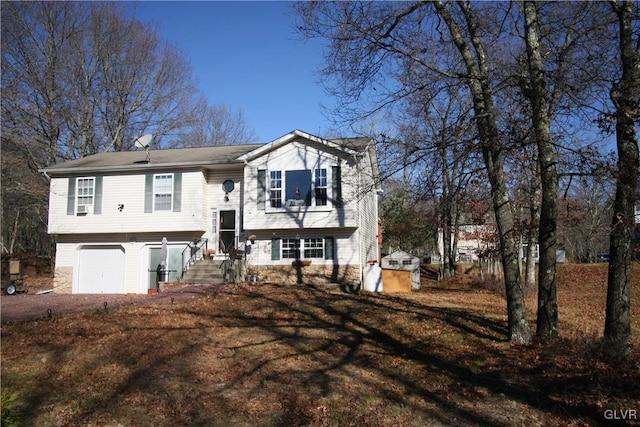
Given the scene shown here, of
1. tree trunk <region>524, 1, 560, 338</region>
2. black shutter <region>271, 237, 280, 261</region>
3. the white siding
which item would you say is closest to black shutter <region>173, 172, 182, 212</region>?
the white siding

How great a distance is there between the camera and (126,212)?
800 inches

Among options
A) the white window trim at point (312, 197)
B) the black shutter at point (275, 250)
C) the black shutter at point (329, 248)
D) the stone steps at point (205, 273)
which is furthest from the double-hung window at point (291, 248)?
the stone steps at point (205, 273)

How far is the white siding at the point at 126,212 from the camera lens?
776 inches

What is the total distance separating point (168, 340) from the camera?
31.5ft

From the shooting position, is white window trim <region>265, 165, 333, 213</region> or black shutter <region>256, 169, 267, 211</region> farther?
black shutter <region>256, 169, 267, 211</region>

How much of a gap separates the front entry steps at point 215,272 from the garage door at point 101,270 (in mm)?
4299

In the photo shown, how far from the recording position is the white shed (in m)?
21.8

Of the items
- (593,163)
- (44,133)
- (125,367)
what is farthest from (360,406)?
(44,133)

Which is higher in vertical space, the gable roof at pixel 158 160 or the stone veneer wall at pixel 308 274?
the gable roof at pixel 158 160

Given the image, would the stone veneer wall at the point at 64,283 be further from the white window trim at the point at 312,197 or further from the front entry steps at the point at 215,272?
the white window trim at the point at 312,197

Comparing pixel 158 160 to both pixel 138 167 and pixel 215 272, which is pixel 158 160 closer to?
pixel 138 167

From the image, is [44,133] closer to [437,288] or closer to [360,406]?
[437,288]

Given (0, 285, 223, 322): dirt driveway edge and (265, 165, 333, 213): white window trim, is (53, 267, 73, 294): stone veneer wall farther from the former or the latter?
(265, 165, 333, 213): white window trim

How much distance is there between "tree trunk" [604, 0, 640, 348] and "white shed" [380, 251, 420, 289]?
13.3m
